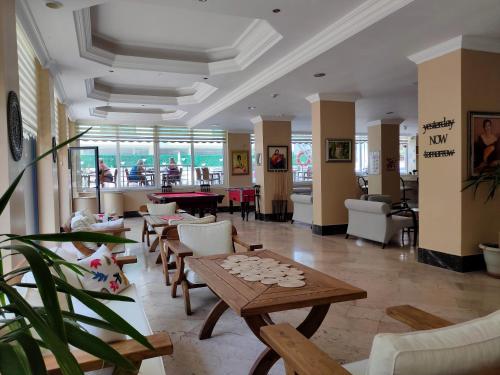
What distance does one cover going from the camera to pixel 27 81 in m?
4.53

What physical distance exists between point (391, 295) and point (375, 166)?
7.57m

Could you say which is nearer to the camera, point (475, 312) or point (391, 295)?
point (475, 312)

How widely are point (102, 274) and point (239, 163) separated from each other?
413 inches

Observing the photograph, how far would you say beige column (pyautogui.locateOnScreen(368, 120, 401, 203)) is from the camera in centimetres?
1066

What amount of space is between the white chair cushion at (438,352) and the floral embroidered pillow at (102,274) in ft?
6.23

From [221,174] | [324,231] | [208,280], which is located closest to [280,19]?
[208,280]

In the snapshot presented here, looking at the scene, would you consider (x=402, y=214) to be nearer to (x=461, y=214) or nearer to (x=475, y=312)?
(x=461, y=214)

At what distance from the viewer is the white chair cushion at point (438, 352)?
3.16 feet

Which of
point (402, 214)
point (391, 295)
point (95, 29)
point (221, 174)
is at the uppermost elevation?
point (95, 29)

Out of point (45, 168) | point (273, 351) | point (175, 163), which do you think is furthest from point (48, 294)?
point (175, 163)

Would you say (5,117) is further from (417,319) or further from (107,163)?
(107,163)

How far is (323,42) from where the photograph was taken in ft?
15.6

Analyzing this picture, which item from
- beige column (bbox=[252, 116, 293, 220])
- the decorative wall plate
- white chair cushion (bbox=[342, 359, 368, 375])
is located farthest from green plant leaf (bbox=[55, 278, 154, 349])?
beige column (bbox=[252, 116, 293, 220])

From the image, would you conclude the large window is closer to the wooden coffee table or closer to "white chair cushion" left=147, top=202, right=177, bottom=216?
"white chair cushion" left=147, top=202, right=177, bottom=216
